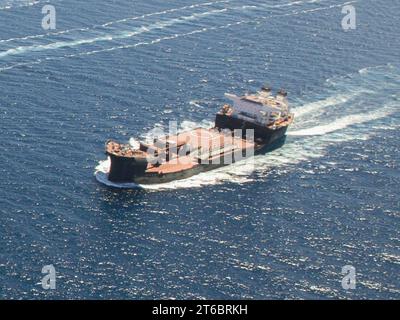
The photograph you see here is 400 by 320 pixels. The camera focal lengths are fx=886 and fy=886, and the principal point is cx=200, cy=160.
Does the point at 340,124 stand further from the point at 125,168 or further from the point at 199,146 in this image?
the point at 125,168

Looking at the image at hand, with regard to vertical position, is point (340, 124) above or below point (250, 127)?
below

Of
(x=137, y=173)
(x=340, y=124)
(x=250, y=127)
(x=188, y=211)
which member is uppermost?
(x=250, y=127)

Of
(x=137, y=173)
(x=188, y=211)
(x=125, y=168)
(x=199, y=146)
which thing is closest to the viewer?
(x=188, y=211)

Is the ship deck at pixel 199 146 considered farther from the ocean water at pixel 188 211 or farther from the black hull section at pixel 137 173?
the ocean water at pixel 188 211

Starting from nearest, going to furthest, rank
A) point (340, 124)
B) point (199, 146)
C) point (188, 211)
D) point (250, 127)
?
point (188, 211)
point (199, 146)
point (250, 127)
point (340, 124)

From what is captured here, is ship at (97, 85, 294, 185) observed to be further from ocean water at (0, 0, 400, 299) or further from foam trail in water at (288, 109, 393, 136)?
foam trail in water at (288, 109, 393, 136)

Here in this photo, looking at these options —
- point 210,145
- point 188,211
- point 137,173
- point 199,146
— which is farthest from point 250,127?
point 188,211

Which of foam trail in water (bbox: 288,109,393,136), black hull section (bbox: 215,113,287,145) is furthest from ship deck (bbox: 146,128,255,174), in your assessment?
foam trail in water (bbox: 288,109,393,136)

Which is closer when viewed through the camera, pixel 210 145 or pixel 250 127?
pixel 210 145
